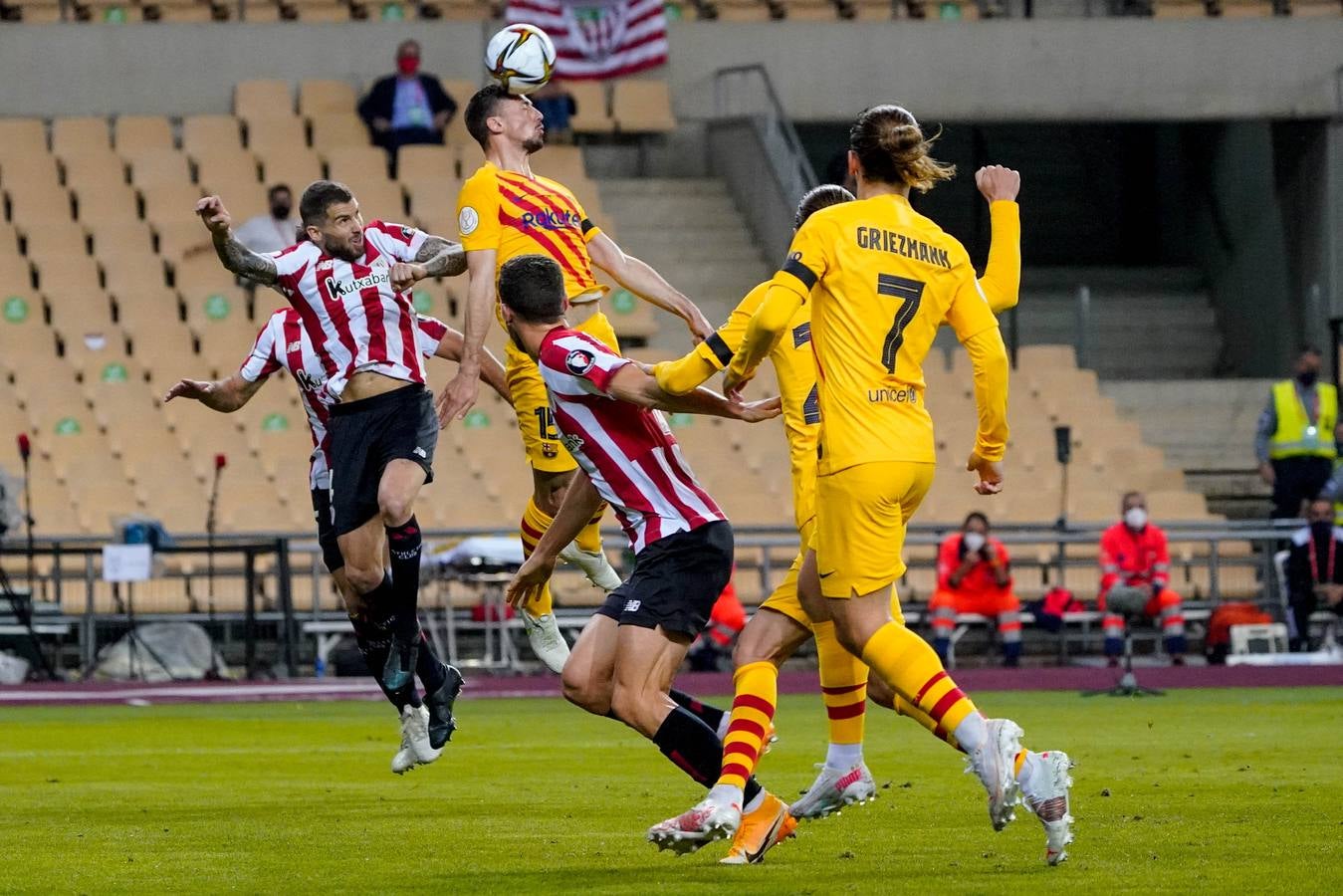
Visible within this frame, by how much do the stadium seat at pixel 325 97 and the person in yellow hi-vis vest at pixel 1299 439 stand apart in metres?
10.1

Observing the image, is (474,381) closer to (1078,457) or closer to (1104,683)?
(1104,683)

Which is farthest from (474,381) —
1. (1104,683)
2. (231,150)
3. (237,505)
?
(231,150)

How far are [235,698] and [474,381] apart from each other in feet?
26.8

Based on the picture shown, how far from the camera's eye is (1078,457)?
21.7 metres

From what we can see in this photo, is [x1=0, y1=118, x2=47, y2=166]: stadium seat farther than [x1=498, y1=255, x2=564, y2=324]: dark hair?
Yes

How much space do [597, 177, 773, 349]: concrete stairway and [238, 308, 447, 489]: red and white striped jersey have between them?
1296 cm

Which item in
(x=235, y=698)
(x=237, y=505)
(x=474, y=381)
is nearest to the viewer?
(x=474, y=381)

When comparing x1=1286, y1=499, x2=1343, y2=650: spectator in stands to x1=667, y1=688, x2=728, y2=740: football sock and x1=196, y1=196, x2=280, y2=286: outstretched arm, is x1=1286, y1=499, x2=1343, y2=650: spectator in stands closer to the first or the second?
x1=196, y1=196, x2=280, y2=286: outstretched arm

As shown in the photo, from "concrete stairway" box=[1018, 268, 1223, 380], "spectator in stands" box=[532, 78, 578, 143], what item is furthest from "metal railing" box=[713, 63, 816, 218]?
"concrete stairway" box=[1018, 268, 1223, 380]

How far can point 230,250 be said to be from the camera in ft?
29.9

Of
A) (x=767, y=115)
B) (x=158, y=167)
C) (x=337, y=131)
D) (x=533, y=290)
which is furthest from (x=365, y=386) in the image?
(x=767, y=115)

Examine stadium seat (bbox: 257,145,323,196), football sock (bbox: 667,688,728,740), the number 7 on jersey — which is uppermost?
stadium seat (bbox: 257,145,323,196)

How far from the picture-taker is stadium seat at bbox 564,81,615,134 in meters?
25.0

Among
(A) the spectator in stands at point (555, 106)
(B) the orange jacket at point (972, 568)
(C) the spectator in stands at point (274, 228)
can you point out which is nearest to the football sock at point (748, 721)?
(B) the orange jacket at point (972, 568)
